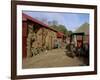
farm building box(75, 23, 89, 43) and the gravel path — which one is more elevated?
farm building box(75, 23, 89, 43)

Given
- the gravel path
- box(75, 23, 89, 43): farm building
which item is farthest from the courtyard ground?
box(75, 23, 89, 43): farm building

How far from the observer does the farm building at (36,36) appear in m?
1.94

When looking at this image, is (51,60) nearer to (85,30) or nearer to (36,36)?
(36,36)

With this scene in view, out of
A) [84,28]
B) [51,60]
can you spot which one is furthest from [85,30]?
[51,60]

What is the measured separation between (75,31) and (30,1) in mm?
573

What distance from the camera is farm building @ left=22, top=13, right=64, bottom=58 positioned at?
6.36 ft

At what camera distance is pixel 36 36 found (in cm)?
198

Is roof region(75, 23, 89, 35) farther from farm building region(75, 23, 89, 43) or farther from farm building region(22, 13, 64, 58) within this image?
farm building region(22, 13, 64, 58)

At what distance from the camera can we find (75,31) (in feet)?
6.89

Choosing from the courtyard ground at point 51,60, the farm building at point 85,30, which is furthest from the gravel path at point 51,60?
the farm building at point 85,30

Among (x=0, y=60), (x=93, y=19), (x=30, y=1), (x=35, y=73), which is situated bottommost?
(x=35, y=73)

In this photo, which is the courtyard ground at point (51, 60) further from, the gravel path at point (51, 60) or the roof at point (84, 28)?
the roof at point (84, 28)

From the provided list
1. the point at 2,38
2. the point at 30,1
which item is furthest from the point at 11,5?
the point at 2,38

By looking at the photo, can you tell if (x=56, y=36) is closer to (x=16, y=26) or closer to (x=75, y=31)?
(x=75, y=31)
